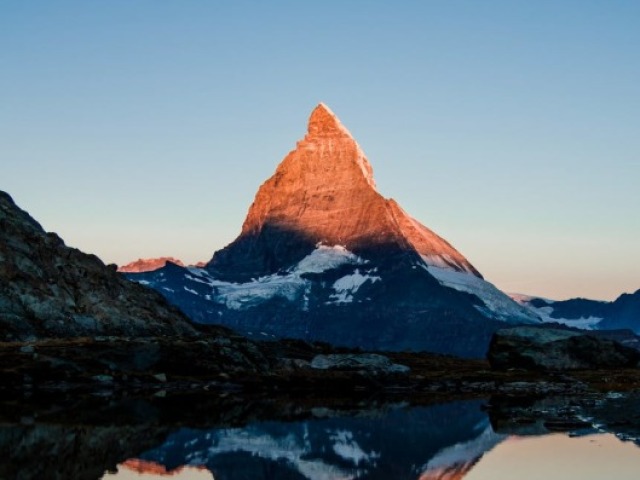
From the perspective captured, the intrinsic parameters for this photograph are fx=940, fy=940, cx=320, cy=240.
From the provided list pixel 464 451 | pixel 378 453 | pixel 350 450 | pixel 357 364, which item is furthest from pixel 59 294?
pixel 464 451

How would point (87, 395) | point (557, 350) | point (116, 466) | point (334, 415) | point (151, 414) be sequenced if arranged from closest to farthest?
point (116, 466)
point (151, 414)
point (334, 415)
point (87, 395)
point (557, 350)

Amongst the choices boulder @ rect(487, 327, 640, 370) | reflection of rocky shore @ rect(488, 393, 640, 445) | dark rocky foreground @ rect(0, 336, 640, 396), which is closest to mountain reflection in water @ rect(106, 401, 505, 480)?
reflection of rocky shore @ rect(488, 393, 640, 445)

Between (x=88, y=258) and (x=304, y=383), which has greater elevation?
(x=88, y=258)

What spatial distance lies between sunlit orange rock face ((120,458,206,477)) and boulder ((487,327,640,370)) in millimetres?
96591

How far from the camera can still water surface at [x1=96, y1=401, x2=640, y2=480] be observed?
45.7m

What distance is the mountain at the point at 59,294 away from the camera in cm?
12431

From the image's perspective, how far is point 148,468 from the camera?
1815 inches

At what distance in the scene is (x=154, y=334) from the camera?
140m

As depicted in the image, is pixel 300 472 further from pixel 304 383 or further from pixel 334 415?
pixel 304 383

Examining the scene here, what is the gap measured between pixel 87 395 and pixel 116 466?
3945 cm

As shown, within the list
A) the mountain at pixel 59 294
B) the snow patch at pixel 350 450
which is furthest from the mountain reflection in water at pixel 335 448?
the mountain at pixel 59 294

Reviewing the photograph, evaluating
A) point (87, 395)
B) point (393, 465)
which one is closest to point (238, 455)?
point (393, 465)

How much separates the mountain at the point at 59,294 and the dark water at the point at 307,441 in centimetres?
4868

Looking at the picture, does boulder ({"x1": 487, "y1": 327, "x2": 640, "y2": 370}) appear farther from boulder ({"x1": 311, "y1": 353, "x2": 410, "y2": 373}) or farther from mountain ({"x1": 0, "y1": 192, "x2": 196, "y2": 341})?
mountain ({"x1": 0, "y1": 192, "x2": 196, "y2": 341})
